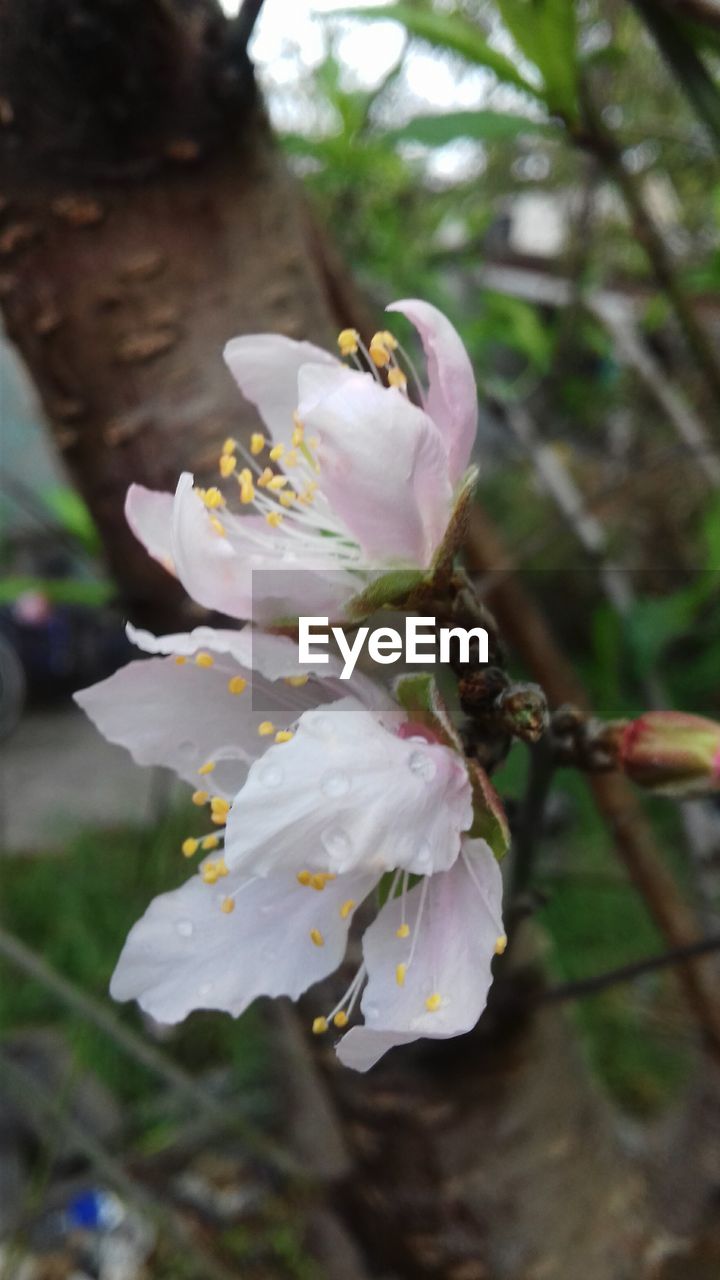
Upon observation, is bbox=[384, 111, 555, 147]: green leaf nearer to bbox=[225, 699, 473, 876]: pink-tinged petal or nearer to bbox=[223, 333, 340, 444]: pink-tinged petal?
Answer: bbox=[223, 333, 340, 444]: pink-tinged petal

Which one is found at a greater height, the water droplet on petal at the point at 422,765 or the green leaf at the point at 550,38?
the green leaf at the point at 550,38

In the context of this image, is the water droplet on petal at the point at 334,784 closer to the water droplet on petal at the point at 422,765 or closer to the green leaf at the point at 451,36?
the water droplet on petal at the point at 422,765

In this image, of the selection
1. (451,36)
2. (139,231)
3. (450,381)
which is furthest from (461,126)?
(450,381)

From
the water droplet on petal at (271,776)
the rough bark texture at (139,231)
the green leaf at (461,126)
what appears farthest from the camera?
the green leaf at (461,126)

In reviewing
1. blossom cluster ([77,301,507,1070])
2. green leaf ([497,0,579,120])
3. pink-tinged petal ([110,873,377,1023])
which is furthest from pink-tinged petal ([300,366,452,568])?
green leaf ([497,0,579,120])

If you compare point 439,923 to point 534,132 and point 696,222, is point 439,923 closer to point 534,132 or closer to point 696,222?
point 534,132

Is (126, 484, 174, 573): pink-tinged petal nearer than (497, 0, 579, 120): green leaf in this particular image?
Yes

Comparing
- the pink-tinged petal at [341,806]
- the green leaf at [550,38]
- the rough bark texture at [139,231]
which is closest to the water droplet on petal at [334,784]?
the pink-tinged petal at [341,806]

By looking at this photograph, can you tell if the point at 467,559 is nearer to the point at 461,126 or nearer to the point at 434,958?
the point at 461,126
